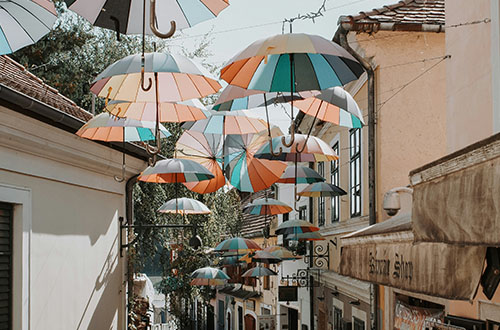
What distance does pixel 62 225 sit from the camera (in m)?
8.76

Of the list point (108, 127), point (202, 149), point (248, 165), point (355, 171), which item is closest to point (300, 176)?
point (355, 171)

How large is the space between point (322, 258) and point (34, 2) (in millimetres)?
15431

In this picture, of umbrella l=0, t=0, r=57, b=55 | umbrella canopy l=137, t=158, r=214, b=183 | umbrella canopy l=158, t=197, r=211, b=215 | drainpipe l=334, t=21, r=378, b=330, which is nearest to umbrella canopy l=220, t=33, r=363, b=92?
umbrella l=0, t=0, r=57, b=55

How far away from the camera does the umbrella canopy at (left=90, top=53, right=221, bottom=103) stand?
5.83 m

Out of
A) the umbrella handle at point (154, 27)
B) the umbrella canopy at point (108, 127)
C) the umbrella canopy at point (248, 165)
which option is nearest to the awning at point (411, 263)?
the umbrella handle at point (154, 27)

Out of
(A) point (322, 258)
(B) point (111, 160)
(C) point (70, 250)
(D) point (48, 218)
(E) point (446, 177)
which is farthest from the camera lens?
(A) point (322, 258)

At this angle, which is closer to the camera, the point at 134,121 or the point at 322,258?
the point at 134,121

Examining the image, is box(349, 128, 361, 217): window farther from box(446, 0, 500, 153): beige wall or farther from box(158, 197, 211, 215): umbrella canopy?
box(446, 0, 500, 153): beige wall

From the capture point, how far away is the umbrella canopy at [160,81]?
583cm

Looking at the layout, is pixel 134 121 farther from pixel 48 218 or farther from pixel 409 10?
pixel 409 10

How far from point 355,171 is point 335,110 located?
250 inches

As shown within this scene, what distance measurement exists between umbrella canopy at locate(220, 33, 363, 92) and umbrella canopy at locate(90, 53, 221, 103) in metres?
0.33

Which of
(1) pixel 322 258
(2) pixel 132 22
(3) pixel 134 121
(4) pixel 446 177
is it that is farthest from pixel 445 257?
(1) pixel 322 258

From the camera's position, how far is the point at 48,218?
8.32m
